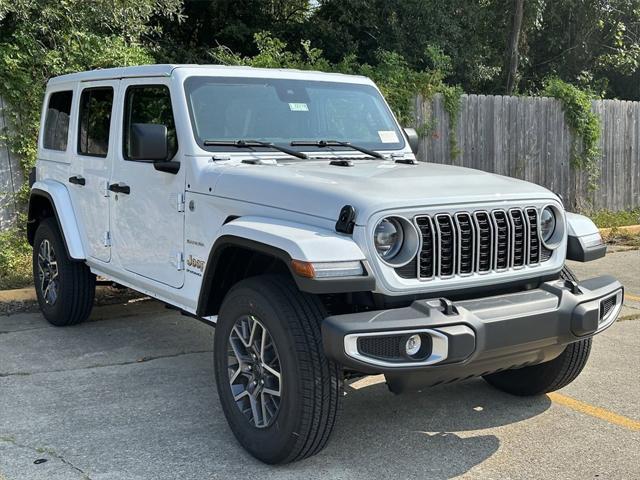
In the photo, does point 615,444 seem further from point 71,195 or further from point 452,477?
point 71,195

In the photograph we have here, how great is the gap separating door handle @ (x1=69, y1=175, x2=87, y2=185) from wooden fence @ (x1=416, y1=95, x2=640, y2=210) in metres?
6.16

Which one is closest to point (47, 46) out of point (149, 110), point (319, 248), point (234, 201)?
point (149, 110)

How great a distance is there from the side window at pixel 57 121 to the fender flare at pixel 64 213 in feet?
1.12

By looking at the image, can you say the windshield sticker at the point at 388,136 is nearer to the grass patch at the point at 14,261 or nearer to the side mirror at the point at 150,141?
the side mirror at the point at 150,141

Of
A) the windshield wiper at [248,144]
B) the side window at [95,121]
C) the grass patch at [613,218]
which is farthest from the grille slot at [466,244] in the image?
the grass patch at [613,218]

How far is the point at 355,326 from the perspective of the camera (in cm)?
329

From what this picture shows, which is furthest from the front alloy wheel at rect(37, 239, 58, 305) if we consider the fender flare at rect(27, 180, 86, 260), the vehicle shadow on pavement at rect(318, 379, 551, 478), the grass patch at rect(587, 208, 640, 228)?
the grass patch at rect(587, 208, 640, 228)

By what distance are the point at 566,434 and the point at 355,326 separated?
67.1 inches

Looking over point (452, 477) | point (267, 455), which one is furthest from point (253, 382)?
point (452, 477)

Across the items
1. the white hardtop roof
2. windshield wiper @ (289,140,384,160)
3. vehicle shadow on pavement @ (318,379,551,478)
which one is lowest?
vehicle shadow on pavement @ (318,379,551,478)

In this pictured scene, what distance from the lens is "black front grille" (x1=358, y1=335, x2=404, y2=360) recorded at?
3.32m

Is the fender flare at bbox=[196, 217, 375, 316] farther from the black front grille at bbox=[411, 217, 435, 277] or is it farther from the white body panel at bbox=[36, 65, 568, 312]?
the black front grille at bbox=[411, 217, 435, 277]

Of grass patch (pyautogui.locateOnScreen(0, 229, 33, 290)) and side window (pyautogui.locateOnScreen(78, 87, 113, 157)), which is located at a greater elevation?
side window (pyautogui.locateOnScreen(78, 87, 113, 157))

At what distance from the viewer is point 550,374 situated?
4570 millimetres
